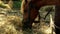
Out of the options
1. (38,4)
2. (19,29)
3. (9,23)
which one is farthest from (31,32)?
(38,4)

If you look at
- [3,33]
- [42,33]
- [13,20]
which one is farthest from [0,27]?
[42,33]

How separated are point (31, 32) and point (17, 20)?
2.42 feet

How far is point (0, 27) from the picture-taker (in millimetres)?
4750

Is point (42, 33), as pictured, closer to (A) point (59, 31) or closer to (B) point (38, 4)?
(A) point (59, 31)

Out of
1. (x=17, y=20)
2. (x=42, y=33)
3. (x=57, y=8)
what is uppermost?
(x=57, y=8)

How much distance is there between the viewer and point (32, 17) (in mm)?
4516

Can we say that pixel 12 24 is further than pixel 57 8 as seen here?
Yes

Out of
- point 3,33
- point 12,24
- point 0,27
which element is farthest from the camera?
point 12,24

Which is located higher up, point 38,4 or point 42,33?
point 38,4

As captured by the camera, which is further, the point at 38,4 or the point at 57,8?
the point at 57,8

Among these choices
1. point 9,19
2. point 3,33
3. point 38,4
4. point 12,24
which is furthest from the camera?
point 9,19

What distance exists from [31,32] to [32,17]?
Answer: 55 cm

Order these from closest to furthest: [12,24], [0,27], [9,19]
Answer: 1. [0,27]
2. [12,24]
3. [9,19]

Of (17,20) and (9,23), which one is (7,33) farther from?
(17,20)
